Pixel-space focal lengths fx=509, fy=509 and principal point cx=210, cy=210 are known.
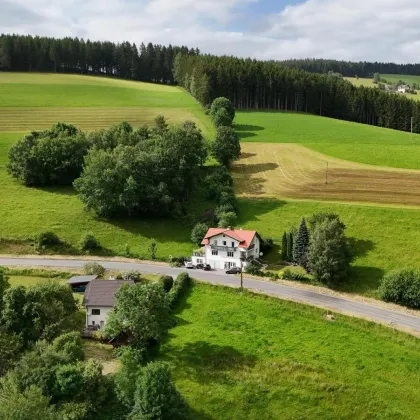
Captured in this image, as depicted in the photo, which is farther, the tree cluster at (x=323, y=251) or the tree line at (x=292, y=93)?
the tree line at (x=292, y=93)

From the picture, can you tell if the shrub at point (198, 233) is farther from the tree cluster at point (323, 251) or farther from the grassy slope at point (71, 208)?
the tree cluster at point (323, 251)

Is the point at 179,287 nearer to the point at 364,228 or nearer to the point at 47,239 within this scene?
the point at 47,239

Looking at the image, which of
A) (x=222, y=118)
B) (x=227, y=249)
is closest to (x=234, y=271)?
(x=227, y=249)

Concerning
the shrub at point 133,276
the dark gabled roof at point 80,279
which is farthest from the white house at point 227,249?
the dark gabled roof at point 80,279

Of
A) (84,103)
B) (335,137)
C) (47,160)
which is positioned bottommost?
(47,160)

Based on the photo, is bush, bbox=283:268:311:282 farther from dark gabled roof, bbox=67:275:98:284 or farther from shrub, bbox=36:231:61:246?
shrub, bbox=36:231:61:246

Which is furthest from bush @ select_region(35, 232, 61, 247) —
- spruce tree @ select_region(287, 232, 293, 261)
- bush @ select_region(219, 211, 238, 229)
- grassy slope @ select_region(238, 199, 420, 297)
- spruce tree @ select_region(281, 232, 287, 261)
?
spruce tree @ select_region(287, 232, 293, 261)

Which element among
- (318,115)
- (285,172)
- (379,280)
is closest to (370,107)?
(318,115)
